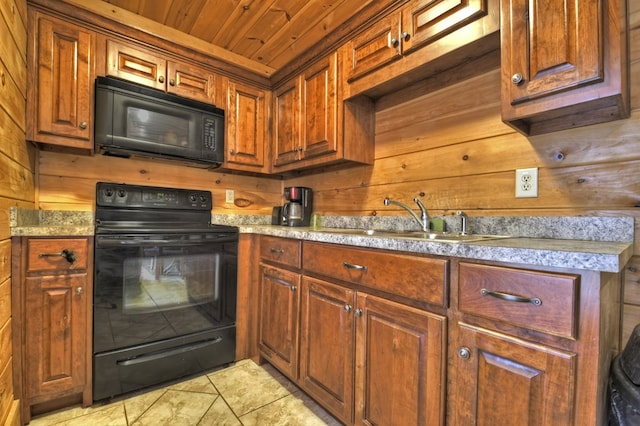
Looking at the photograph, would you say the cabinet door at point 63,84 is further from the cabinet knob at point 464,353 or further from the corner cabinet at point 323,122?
the cabinet knob at point 464,353

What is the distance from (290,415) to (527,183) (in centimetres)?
152

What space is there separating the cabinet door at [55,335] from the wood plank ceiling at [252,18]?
1.66m

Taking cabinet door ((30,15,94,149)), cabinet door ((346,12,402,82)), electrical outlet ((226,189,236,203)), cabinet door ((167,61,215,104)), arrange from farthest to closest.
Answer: electrical outlet ((226,189,236,203)) < cabinet door ((167,61,215,104)) < cabinet door ((30,15,94,149)) < cabinet door ((346,12,402,82))

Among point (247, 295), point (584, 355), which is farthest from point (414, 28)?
point (247, 295)

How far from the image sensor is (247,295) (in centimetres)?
199

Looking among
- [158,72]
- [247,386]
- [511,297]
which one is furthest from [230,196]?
[511,297]

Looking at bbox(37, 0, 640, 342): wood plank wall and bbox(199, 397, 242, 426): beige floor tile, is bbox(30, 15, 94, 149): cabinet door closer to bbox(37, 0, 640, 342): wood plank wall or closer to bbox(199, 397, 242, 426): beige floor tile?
bbox(37, 0, 640, 342): wood plank wall

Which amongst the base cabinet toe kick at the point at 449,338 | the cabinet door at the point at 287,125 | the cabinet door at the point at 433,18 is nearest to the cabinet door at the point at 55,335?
the base cabinet toe kick at the point at 449,338

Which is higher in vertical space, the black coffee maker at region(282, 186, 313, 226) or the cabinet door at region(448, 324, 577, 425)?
the black coffee maker at region(282, 186, 313, 226)

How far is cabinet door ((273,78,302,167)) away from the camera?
2.12 m

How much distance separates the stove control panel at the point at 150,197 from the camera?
191 centimetres

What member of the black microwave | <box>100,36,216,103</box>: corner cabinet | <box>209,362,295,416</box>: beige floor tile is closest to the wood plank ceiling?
<box>100,36,216,103</box>: corner cabinet

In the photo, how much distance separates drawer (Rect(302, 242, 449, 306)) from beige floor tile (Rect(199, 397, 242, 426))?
2.57ft

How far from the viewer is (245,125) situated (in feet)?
7.47
